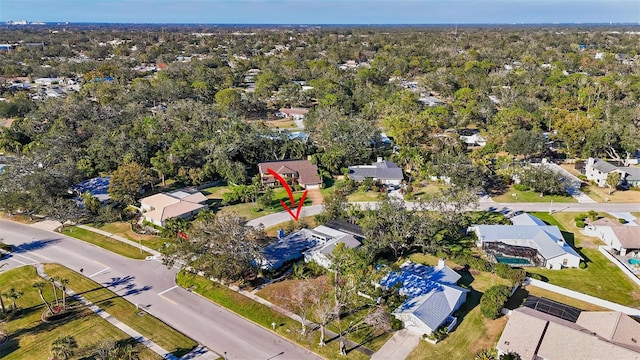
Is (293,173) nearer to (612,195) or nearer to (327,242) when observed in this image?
(327,242)

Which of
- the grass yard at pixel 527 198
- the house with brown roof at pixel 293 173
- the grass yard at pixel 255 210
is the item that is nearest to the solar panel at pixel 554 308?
the grass yard at pixel 527 198

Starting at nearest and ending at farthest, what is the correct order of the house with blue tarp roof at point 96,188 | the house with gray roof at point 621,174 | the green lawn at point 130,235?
the green lawn at point 130,235 → the house with blue tarp roof at point 96,188 → the house with gray roof at point 621,174

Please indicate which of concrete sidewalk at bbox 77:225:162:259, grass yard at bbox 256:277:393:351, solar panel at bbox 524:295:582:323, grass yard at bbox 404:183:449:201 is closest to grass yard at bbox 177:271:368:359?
grass yard at bbox 256:277:393:351

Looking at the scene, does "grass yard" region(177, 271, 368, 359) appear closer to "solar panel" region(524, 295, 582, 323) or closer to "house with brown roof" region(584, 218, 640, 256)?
"solar panel" region(524, 295, 582, 323)

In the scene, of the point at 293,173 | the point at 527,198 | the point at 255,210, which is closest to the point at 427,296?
the point at 255,210

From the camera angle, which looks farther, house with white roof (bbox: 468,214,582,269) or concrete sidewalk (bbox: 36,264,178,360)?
house with white roof (bbox: 468,214,582,269)

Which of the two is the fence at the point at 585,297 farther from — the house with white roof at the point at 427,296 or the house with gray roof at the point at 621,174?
the house with gray roof at the point at 621,174
